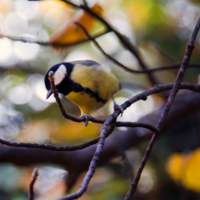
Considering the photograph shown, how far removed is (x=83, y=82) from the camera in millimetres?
975

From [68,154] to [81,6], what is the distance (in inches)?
28.6

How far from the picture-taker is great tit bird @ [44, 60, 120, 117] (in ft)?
3.21

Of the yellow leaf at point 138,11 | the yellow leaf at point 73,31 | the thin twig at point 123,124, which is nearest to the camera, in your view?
the thin twig at point 123,124

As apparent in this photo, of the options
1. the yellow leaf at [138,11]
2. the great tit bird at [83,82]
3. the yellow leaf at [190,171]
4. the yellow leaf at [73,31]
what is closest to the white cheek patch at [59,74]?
the great tit bird at [83,82]

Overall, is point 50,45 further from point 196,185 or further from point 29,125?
point 29,125

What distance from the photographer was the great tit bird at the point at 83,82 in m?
0.98

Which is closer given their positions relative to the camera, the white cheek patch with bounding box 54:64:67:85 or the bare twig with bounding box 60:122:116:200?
the bare twig with bounding box 60:122:116:200

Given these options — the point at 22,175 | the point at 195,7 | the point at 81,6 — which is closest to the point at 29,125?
the point at 22,175

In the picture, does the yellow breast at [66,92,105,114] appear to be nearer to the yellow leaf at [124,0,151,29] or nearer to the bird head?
the bird head

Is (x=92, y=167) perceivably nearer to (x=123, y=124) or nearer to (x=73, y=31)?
(x=123, y=124)

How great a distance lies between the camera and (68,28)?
96cm

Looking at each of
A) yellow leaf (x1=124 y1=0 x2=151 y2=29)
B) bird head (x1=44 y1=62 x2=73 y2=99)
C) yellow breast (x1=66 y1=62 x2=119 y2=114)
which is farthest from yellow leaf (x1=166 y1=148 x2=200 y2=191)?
yellow leaf (x1=124 y1=0 x2=151 y2=29)

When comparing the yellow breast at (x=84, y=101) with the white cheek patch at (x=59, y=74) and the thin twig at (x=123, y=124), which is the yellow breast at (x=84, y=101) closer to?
the white cheek patch at (x=59, y=74)

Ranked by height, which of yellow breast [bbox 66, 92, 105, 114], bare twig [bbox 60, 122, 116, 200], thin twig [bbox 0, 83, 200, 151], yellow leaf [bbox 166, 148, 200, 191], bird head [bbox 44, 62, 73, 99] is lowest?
yellow leaf [bbox 166, 148, 200, 191]
